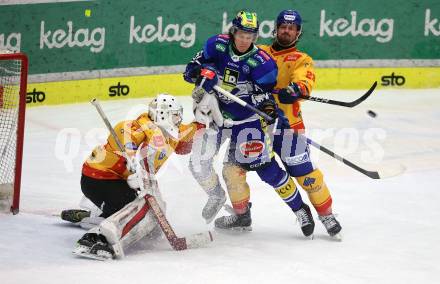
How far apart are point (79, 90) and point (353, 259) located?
459cm

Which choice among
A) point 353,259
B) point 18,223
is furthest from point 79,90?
point 353,259

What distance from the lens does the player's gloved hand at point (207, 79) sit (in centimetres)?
556

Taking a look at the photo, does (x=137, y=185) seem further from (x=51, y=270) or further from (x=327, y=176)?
(x=327, y=176)

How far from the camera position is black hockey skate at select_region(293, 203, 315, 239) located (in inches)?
227

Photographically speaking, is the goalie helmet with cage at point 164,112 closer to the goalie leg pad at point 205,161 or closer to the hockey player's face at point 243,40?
the goalie leg pad at point 205,161

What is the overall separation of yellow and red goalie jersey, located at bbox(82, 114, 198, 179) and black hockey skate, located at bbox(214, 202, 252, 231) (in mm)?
603

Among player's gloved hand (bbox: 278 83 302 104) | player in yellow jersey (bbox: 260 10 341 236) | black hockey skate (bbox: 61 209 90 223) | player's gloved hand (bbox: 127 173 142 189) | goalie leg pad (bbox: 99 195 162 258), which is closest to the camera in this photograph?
goalie leg pad (bbox: 99 195 162 258)

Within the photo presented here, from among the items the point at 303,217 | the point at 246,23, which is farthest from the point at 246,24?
the point at 303,217

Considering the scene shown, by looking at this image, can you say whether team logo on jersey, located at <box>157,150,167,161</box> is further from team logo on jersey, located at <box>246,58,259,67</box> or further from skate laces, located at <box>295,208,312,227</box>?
skate laces, located at <box>295,208,312,227</box>

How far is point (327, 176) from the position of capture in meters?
7.47

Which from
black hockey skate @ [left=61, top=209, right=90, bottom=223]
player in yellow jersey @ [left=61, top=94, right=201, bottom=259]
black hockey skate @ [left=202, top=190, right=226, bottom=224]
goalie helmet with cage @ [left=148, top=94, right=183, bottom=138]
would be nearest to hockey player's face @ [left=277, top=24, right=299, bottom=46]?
player in yellow jersey @ [left=61, top=94, right=201, bottom=259]

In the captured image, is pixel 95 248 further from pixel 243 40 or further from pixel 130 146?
pixel 243 40

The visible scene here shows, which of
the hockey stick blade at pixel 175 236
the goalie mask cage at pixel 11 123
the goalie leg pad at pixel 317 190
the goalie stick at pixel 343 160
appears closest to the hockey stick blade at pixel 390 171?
the goalie stick at pixel 343 160

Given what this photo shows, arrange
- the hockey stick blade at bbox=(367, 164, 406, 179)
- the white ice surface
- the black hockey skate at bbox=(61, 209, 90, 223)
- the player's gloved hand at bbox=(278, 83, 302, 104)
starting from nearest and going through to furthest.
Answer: the white ice surface, the player's gloved hand at bbox=(278, 83, 302, 104), the black hockey skate at bbox=(61, 209, 90, 223), the hockey stick blade at bbox=(367, 164, 406, 179)
